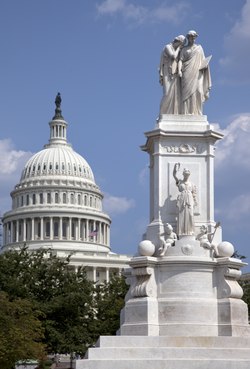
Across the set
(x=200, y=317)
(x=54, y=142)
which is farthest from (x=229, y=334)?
(x=54, y=142)

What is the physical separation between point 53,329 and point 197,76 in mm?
30106

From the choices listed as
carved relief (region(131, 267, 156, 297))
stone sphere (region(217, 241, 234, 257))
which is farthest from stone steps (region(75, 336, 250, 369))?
stone sphere (region(217, 241, 234, 257))

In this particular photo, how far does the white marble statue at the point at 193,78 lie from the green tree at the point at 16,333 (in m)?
14.0

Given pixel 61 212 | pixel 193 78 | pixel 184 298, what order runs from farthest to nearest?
pixel 61 212
pixel 193 78
pixel 184 298

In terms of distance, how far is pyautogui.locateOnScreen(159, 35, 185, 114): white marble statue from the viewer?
3095 cm

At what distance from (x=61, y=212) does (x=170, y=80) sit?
130454 millimetres

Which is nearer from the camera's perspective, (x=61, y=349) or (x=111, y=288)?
(x=61, y=349)

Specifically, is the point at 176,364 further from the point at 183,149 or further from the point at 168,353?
the point at 183,149

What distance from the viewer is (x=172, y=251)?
94.8 feet

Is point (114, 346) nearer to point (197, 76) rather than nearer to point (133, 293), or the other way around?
point (133, 293)

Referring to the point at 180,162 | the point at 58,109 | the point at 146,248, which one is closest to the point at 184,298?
the point at 146,248

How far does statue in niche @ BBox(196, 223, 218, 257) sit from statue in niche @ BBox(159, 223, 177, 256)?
2.71ft

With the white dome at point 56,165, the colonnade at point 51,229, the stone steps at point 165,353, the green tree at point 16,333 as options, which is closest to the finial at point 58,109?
the white dome at point 56,165

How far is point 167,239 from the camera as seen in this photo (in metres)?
29.1
